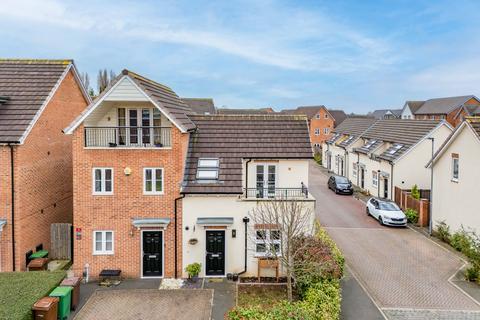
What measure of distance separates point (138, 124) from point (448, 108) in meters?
73.0

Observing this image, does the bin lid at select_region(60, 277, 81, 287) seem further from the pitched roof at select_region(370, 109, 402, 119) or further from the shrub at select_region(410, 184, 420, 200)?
the pitched roof at select_region(370, 109, 402, 119)

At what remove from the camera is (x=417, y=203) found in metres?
25.5

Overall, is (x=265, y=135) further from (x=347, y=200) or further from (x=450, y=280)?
(x=347, y=200)

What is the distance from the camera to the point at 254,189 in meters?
17.0

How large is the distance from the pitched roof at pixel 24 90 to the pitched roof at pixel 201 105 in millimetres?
43723

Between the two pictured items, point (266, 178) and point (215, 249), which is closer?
point (215, 249)

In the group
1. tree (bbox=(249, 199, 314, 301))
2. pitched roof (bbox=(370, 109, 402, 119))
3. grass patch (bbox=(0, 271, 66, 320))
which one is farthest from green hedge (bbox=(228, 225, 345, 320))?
pitched roof (bbox=(370, 109, 402, 119))

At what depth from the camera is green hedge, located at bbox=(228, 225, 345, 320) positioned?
11016 mm

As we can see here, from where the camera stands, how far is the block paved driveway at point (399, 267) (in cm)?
1394

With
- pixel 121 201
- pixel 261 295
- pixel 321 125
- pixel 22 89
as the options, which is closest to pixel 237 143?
pixel 121 201

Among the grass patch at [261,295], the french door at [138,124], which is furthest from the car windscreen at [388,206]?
the french door at [138,124]

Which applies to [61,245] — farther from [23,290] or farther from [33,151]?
[23,290]

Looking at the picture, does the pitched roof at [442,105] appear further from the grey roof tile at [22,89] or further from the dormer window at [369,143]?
the grey roof tile at [22,89]

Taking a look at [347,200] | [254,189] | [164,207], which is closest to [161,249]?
[164,207]
